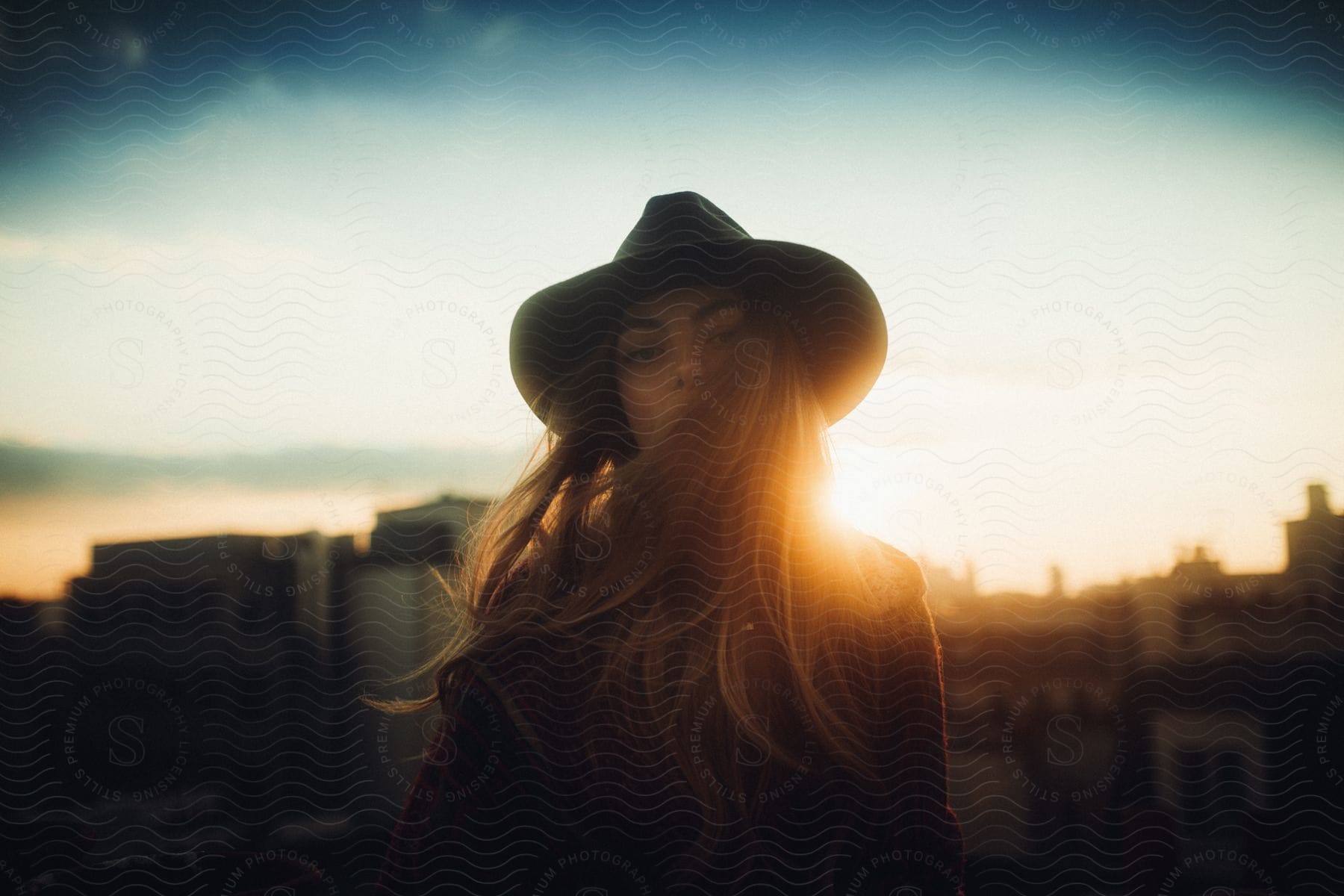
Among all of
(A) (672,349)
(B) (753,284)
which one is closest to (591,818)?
(A) (672,349)

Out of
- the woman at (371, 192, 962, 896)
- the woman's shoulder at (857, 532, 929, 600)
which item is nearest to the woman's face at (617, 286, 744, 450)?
the woman at (371, 192, 962, 896)

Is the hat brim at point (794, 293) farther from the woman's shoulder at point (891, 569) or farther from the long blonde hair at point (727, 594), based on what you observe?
the woman's shoulder at point (891, 569)

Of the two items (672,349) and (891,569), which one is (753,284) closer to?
(672,349)

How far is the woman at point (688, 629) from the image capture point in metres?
0.98

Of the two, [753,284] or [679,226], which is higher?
[679,226]

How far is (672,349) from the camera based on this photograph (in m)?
1.13

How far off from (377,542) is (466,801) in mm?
521

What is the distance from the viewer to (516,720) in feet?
3.18

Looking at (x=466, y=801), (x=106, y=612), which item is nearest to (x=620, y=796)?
(x=466, y=801)

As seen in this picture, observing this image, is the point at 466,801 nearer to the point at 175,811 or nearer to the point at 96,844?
the point at 175,811

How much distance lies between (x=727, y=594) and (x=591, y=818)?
0.41 metres

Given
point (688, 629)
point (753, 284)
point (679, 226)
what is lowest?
point (688, 629)

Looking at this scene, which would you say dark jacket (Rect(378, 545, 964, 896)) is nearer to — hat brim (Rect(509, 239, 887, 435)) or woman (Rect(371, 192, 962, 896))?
woman (Rect(371, 192, 962, 896))

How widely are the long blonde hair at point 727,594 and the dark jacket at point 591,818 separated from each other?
0.04 meters
